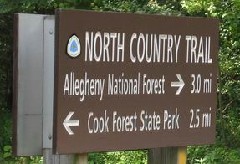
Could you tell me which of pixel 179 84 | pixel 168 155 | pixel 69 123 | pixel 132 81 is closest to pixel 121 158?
pixel 168 155

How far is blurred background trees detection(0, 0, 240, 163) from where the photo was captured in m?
8.01

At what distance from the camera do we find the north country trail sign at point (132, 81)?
3438mm

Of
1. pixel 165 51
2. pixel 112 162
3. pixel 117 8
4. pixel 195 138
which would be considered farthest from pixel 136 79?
pixel 117 8

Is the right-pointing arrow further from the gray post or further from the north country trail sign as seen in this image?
the gray post

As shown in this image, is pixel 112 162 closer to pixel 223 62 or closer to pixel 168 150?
pixel 223 62

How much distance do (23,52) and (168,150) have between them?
1.24m

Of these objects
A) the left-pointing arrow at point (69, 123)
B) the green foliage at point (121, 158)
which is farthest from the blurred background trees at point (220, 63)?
the left-pointing arrow at point (69, 123)

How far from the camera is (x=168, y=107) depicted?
12.7 feet

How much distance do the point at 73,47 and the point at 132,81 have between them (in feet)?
1.46

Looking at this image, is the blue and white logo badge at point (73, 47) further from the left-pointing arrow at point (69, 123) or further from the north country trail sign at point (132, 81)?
the left-pointing arrow at point (69, 123)

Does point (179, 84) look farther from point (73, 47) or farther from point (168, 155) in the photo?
point (73, 47)

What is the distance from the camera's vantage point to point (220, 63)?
8.55 meters

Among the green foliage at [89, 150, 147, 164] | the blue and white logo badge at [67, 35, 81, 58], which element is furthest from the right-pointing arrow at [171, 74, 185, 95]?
Result: the green foliage at [89, 150, 147, 164]

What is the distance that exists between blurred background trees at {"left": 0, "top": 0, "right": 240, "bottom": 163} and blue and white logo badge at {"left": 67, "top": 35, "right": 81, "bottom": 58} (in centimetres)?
412
